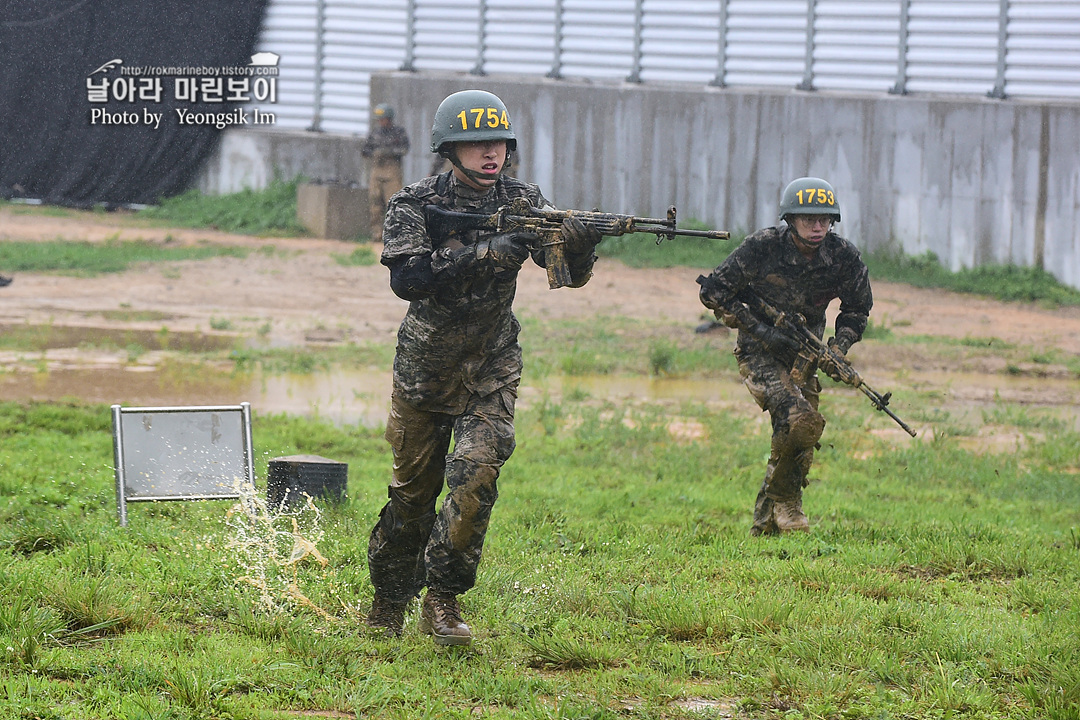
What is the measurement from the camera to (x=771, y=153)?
69.9 ft

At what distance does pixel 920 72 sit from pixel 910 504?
1389 centimetres

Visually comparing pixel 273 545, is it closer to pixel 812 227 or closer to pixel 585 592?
pixel 585 592

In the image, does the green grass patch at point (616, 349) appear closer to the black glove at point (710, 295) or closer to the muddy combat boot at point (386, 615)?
the black glove at point (710, 295)

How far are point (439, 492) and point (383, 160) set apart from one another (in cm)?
1807

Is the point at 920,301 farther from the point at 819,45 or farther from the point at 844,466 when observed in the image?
the point at 844,466

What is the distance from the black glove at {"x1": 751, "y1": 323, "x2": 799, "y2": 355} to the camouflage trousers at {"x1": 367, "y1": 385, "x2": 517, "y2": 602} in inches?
104

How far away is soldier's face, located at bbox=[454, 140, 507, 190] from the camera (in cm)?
505

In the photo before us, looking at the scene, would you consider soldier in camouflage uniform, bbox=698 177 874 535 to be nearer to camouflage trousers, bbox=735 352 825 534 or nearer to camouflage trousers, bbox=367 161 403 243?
camouflage trousers, bbox=735 352 825 534

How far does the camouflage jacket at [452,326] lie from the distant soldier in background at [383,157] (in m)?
17.6

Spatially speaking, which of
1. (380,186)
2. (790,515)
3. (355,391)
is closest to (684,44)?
(380,186)

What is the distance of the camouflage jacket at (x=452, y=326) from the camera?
→ 499cm

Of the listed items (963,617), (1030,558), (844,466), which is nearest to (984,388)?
(844,466)

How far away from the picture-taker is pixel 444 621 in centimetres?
481

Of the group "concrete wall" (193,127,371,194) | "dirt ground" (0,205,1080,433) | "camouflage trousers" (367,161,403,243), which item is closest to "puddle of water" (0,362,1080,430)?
"dirt ground" (0,205,1080,433)
